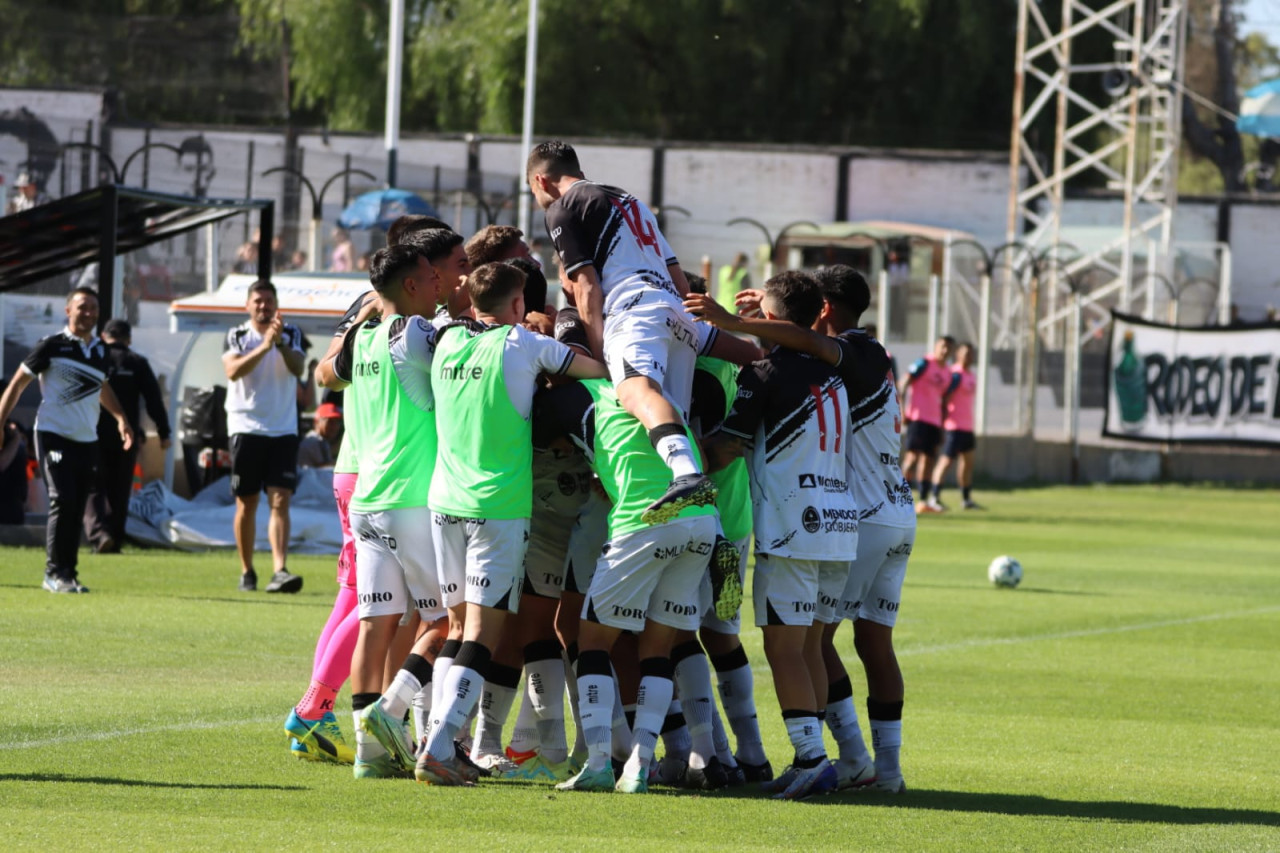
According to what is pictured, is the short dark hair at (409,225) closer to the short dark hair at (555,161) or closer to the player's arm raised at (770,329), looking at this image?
the short dark hair at (555,161)

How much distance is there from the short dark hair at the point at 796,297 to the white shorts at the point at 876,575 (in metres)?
0.95

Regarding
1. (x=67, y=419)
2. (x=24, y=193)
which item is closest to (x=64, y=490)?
(x=67, y=419)

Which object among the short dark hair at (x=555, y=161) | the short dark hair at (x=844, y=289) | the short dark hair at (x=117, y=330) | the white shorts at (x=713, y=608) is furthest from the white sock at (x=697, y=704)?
the short dark hair at (x=117, y=330)

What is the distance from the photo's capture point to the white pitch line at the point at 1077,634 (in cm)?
1265

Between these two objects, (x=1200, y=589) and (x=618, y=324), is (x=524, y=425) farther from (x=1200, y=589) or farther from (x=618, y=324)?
(x=1200, y=589)

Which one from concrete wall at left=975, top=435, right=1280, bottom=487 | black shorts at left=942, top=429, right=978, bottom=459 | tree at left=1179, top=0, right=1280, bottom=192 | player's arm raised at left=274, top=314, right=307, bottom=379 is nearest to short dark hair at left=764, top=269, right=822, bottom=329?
player's arm raised at left=274, top=314, right=307, bottom=379

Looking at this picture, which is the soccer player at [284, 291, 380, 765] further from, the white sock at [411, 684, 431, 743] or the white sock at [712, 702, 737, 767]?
the white sock at [712, 702, 737, 767]

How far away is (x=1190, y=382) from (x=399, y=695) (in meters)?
26.1

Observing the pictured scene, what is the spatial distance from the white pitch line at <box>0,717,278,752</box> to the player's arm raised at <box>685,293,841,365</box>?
2987mm

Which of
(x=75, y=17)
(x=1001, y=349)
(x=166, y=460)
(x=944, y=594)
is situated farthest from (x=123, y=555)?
(x=75, y=17)

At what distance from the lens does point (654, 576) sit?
729 cm

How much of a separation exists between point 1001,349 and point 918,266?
15.4ft

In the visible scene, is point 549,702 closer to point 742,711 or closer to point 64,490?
point 742,711

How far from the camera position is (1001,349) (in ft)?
99.3
